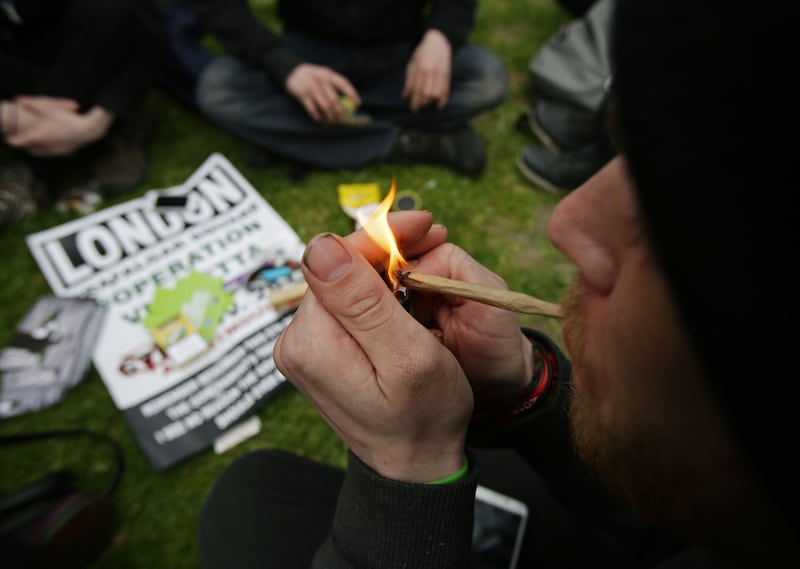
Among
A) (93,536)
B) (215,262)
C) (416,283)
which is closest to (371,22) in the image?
(215,262)

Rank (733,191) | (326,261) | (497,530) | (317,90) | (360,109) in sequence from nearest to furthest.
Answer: (733,191)
(326,261)
(497,530)
(317,90)
(360,109)

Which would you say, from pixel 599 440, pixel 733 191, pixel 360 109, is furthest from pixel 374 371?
pixel 360 109

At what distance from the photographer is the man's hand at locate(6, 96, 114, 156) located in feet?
7.65

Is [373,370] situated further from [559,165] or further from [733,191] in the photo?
[559,165]

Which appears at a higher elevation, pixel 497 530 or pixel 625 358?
pixel 625 358

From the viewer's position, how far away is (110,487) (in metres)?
1.80

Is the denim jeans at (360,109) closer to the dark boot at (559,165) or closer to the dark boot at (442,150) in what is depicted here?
the dark boot at (442,150)

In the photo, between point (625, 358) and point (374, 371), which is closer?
point (625, 358)

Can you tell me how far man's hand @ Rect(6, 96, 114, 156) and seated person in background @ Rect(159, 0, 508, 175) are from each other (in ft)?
1.99

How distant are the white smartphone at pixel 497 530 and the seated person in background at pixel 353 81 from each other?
1948mm

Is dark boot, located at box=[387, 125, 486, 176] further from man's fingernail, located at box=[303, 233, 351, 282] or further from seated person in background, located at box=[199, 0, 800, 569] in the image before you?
man's fingernail, located at box=[303, 233, 351, 282]

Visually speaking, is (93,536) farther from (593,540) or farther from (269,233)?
(593,540)

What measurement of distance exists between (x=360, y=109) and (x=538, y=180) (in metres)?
1.17

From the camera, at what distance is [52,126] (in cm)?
237
